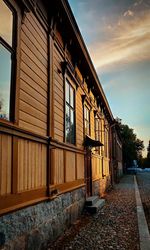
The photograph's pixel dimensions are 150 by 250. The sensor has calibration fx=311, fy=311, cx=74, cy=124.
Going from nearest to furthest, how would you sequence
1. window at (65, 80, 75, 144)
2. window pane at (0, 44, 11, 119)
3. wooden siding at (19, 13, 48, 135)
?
window pane at (0, 44, 11, 119) < wooden siding at (19, 13, 48, 135) < window at (65, 80, 75, 144)

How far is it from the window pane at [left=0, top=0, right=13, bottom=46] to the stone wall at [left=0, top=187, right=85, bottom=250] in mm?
2590

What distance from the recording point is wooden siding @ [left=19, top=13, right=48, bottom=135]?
523 centimetres

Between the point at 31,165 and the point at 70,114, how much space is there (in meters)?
3.90

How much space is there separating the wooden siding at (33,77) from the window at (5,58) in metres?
0.40

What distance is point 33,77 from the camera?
5738 mm

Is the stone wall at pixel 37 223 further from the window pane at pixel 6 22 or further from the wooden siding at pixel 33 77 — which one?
the window pane at pixel 6 22

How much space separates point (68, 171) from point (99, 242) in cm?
229

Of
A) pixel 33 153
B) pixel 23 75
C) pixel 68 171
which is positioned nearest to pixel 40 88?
pixel 23 75

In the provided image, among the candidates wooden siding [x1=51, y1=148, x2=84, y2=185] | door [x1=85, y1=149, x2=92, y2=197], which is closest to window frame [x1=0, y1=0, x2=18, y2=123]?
wooden siding [x1=51, y1=148, x2=84, y2=185]

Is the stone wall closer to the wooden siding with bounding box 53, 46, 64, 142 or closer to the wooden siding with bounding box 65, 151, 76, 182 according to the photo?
the wooden siding with bounding box 65, 151, 76, 182

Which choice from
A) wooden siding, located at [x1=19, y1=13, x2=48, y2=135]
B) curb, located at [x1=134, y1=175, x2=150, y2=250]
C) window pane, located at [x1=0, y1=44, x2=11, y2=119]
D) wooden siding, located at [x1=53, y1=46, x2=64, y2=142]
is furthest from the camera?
wooden siding, located at [x1=53, y1=46, x2=64, y2=142]

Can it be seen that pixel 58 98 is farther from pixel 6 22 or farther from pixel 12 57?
pixel 6 22

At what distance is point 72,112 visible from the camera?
372 inches

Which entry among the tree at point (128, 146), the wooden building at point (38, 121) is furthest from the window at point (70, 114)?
the tree at point (128, 146)
